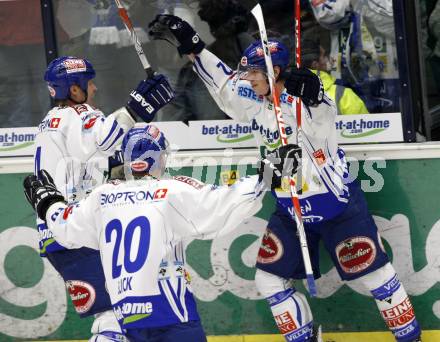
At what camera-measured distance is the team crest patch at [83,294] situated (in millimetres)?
6344

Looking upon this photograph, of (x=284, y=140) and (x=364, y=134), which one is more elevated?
(x=284, y=140)

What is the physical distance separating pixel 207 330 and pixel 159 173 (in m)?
1.82

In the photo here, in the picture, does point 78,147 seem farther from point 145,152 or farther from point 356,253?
point 356,253

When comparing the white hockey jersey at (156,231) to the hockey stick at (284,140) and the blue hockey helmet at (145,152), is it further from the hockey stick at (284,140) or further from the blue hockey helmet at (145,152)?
the hockey stick at (284,140)

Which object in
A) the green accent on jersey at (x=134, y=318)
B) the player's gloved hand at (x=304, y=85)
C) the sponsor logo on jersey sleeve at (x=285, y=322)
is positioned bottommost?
the sponsor logo on jersey sleeve at (x=285, y=322)

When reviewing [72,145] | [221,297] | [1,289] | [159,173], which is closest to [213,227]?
[159,173]

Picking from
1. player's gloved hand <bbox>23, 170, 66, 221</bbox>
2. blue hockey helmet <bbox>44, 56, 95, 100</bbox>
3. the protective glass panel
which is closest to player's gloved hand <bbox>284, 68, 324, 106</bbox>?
blue hockey helmet <bbox>44, 56, 95, 100</bbox>

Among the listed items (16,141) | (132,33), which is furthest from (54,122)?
(16,141)

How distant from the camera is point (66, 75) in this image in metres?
6.33

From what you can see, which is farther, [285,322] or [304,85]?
[285,322]

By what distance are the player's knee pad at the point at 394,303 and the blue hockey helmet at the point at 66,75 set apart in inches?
70.3

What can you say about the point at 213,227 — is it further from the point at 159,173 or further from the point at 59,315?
the point at 59,315

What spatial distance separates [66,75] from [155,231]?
1421mm

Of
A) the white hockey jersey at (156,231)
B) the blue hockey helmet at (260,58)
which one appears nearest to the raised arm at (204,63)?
the blue hockey helmet at (260,58)
